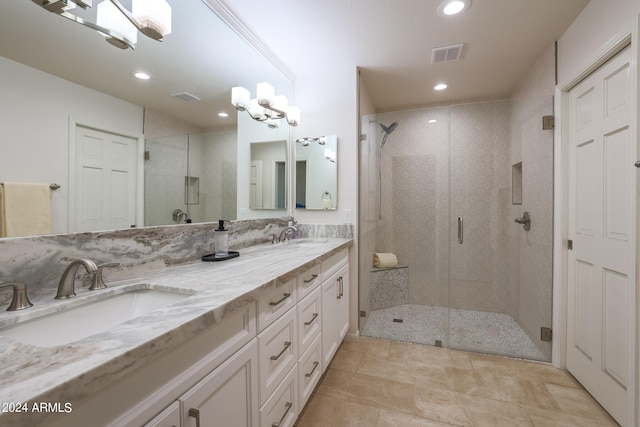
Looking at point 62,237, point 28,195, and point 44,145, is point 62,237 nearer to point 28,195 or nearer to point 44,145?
point 28,195

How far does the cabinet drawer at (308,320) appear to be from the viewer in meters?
1.41

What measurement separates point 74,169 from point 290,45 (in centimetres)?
175

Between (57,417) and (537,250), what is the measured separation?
2897 mm

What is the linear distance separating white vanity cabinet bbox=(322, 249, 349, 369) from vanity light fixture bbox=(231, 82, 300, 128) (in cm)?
124

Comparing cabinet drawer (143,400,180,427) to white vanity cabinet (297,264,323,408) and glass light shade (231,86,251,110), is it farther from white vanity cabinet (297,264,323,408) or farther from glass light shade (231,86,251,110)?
glass light shade (231,86,251,110)

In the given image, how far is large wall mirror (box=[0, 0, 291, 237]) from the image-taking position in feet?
2.94

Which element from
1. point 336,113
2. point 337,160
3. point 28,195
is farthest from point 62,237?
point 336,113

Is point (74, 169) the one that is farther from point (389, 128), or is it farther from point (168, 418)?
point (389, 128)

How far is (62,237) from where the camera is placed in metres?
0.97

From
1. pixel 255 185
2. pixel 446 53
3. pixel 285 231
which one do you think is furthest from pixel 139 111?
pixel 446 53

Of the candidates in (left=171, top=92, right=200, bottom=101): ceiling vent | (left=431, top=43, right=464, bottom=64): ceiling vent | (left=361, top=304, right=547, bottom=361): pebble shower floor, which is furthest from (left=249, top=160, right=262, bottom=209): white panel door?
(left=431, top=43, right=464, bottom=64): ceiling vent

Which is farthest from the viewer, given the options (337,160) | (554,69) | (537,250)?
(337,160)

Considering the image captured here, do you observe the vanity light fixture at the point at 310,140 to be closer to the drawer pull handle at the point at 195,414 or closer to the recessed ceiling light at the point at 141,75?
the recessed ceiling light at the point at 141,75

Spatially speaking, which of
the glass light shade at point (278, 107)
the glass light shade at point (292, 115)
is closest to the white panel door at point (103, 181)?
the glass light shade at point (278, 107)
